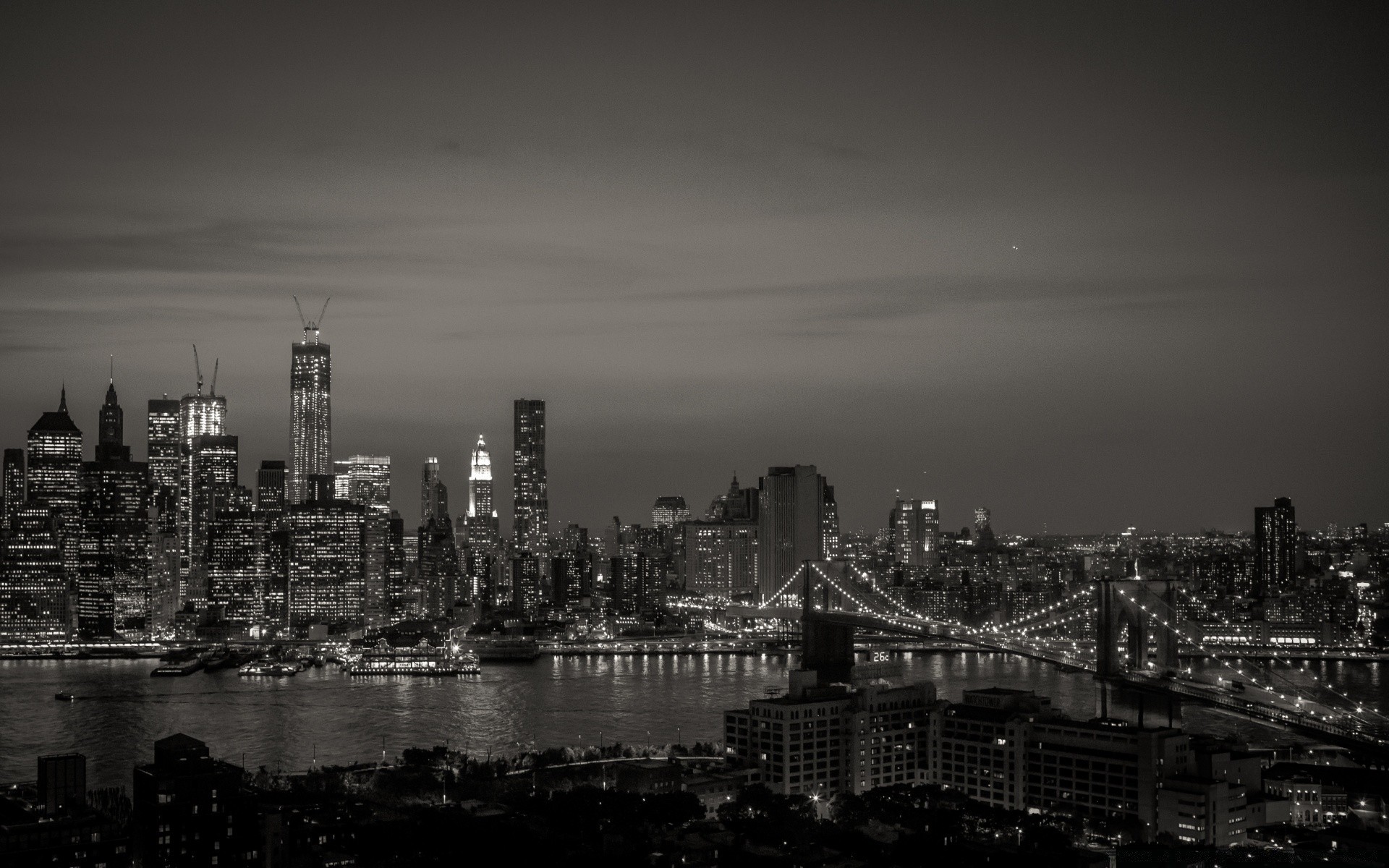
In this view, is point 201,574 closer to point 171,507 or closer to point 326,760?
point 171,507

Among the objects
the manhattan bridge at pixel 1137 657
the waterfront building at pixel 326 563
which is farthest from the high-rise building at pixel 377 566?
the manhattan bridge at pixel 1137 657

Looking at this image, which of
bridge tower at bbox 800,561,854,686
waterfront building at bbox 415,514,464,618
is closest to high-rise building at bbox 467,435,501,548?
waterfront building at bbox 415,514,464,618

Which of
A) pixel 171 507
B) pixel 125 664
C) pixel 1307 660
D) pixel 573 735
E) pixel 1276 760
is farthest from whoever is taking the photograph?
pixel 171 507

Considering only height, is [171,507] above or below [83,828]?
above

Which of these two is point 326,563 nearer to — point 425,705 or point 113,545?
point 113,545

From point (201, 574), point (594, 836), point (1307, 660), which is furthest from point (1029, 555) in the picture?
point (594, 836)

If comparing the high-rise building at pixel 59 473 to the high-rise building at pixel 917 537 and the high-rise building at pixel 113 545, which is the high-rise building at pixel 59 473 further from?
the high-rise building at pixel 917 537

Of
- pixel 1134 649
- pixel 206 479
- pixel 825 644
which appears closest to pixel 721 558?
pixel 206 479
